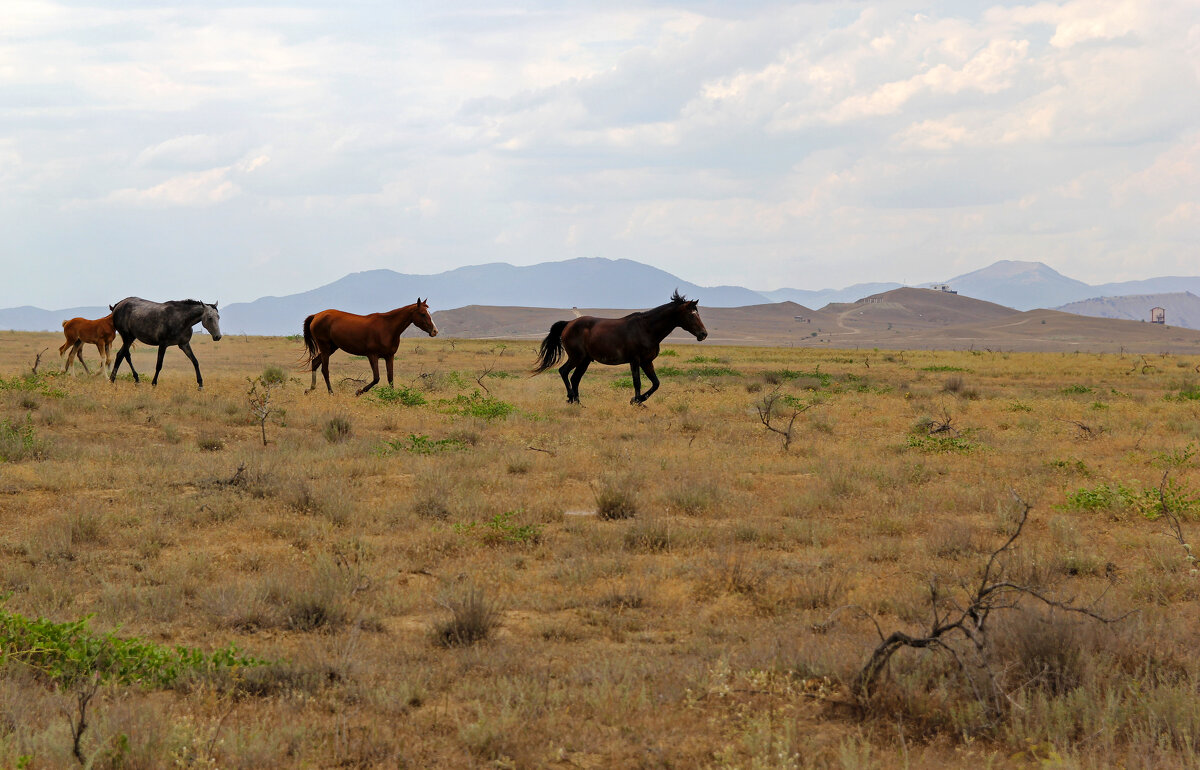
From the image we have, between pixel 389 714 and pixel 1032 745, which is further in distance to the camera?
pixel 389 714

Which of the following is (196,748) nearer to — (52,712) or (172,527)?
(52,712)

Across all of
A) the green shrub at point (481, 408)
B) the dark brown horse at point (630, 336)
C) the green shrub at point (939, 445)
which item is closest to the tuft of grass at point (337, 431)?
the green shrub at point (481, 408)

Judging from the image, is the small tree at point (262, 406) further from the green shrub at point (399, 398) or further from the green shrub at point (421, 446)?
the green shrub at point (399, 398)

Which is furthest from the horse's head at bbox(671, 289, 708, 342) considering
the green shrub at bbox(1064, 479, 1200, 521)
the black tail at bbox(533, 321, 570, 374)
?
the green shrub at bbox(1064, 479, 1200, 521)

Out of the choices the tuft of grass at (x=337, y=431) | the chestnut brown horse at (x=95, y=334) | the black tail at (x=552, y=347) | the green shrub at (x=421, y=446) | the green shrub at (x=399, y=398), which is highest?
the chestnut brown horse at (x=95, y=334)

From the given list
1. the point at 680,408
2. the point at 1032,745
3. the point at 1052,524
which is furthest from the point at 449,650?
the point at 680,408

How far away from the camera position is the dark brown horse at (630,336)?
19.0m

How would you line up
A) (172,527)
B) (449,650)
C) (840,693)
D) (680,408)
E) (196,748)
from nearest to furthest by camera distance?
(196,748) < (840,693) < (449,650) < (172,527) < (680,408)

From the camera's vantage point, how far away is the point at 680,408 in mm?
19250

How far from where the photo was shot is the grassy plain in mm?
4430

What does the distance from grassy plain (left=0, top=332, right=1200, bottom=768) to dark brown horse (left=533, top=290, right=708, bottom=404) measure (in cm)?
341

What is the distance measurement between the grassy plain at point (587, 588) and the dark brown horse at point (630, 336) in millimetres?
3406

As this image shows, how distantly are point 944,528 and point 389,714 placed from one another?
6056 mm

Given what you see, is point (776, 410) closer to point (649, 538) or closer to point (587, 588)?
point (649, 538)
